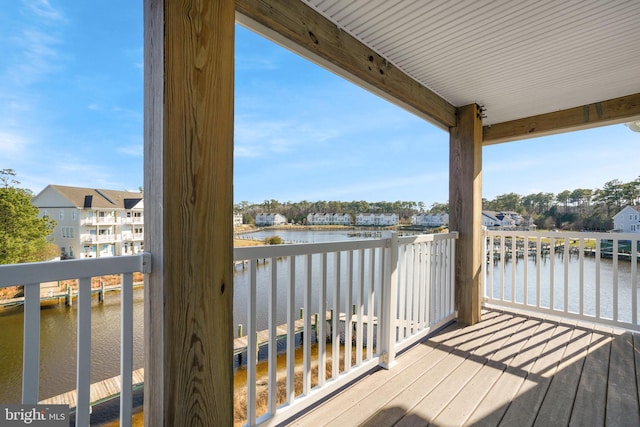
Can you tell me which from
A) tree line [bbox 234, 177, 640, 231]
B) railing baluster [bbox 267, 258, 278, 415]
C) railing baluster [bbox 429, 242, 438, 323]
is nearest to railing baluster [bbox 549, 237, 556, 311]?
tree line [bbox 234, 177, 640, 231]

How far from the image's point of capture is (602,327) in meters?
3.15

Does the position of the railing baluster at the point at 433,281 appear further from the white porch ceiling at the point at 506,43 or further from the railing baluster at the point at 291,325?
the railing baluster at the point at 291,325

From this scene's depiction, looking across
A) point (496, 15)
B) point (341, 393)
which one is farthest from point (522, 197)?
point (341, 393)

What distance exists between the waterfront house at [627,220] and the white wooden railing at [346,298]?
1757mm

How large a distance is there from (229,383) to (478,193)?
10.1 ft

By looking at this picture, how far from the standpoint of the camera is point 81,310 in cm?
100

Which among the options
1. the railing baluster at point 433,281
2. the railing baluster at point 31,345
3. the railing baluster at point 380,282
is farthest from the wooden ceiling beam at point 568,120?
the railing baluster at point 31,345

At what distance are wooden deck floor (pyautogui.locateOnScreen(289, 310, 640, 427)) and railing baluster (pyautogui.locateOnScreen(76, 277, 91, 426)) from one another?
42.0 inches

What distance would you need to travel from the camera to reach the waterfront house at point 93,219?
3.20 ft

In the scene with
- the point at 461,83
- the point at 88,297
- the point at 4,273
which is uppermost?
the point at 461,83

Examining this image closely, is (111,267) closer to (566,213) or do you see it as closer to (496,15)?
(496,15)

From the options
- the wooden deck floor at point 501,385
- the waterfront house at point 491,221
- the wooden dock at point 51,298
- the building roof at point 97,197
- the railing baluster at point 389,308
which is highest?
the building roof at point 97,197

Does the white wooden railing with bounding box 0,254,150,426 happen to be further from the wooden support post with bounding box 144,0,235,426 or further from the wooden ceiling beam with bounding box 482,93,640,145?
the wooden ceiling beam with bounding box 482,93,640,145

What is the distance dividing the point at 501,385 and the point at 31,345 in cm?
252
